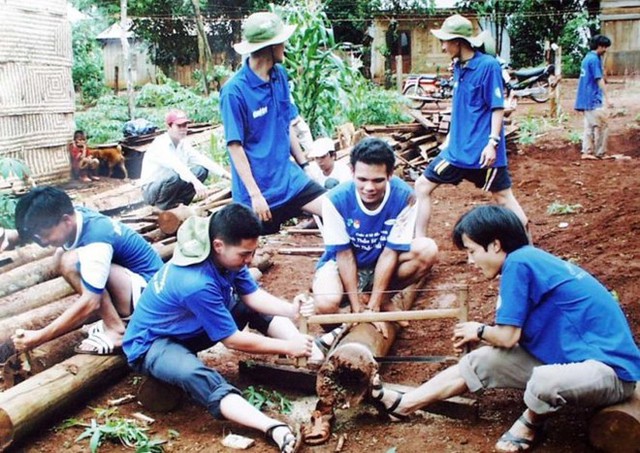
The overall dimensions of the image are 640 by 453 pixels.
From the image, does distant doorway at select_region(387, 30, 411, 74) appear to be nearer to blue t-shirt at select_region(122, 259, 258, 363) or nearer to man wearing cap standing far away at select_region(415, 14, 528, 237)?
man wearing cap standing far away at select_region(415, 14, 528, 237)

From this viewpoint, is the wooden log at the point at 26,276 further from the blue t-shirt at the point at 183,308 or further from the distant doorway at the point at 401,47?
the distant doorway at the point at 401,47

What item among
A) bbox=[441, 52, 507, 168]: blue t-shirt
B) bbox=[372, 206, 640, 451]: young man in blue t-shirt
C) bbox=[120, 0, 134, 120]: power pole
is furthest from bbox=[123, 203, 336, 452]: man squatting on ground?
bbox=[120, 0, 134, 120]: power pole

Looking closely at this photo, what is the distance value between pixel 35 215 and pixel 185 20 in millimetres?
22398

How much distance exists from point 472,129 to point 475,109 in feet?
0.58

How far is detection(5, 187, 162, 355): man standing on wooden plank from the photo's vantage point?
13.5 feet

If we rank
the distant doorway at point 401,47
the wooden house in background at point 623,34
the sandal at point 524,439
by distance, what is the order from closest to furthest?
1. the sandal at point 524,439
2. the wooden house in background at point 623,34
3. the distant doorway at point 401,47

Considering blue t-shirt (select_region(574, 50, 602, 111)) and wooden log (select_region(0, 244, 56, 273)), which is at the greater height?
blue t-shirt (select_region(574, 50, 602, 111))

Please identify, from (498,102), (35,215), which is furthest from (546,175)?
(35,215)

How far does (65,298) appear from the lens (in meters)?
5.48

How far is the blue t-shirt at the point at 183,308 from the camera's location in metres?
3.76

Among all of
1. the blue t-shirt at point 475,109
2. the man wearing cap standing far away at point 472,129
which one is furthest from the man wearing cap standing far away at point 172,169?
the blue t-shirt at point 475,109

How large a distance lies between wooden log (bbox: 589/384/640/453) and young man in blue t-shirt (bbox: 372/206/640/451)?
45 millimetres

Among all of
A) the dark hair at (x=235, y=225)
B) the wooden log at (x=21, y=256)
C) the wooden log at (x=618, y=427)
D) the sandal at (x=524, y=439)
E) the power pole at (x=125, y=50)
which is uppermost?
Answer: the power pole at (x=125, y=50)

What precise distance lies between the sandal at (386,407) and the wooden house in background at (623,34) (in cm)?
A: 1831
